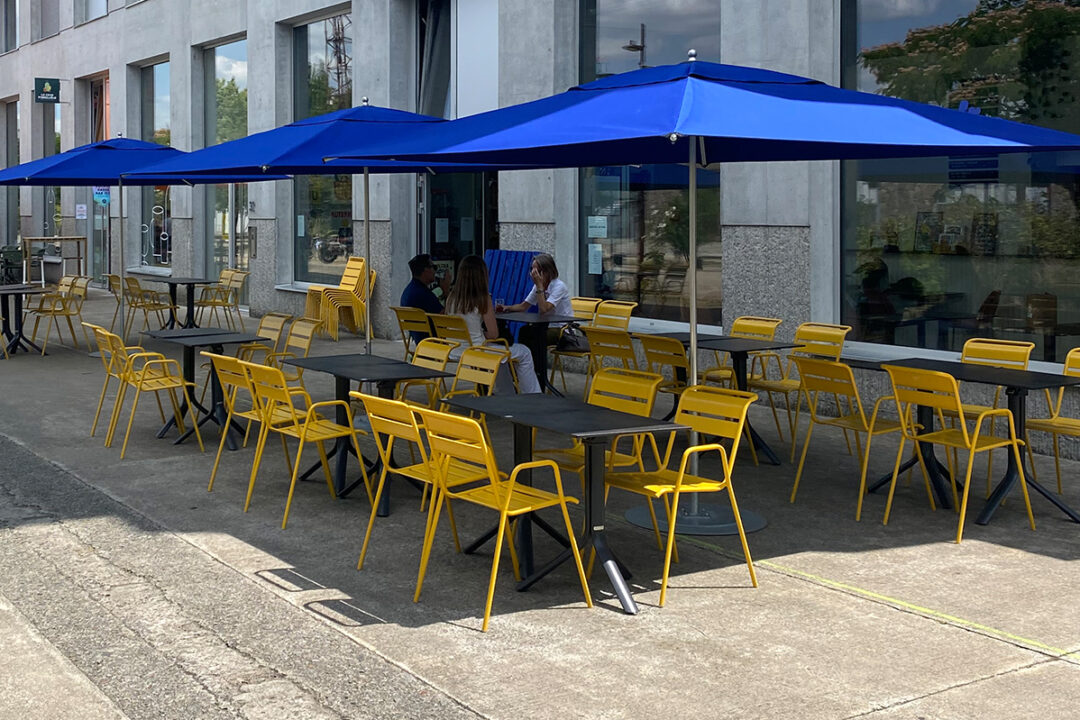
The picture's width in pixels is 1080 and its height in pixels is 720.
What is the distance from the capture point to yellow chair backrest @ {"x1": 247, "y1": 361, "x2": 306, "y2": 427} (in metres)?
7.34

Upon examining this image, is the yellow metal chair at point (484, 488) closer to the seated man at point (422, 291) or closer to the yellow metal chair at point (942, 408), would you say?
the yellow metal chair at point (942, 408)

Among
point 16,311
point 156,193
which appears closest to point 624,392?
point 16,311

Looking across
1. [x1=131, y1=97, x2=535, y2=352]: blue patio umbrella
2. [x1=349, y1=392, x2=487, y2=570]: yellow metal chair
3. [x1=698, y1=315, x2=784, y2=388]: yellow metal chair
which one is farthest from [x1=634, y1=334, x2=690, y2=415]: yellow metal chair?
[x1=349, y1=392, x2=487, y2=570]: yellow metal chair

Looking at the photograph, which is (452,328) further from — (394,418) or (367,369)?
(394,418)

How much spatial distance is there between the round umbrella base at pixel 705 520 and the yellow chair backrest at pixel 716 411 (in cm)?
76

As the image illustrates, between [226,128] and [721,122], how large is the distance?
59.9 ft

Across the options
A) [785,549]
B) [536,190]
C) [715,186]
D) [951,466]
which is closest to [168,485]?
[785,549]

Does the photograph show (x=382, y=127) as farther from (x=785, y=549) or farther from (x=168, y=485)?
(x=785, y=549)

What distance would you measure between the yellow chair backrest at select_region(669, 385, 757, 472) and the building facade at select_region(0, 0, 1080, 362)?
4376mm

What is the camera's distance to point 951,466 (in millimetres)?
8055

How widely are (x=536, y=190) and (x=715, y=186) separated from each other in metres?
2.76

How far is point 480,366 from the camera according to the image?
7.90m

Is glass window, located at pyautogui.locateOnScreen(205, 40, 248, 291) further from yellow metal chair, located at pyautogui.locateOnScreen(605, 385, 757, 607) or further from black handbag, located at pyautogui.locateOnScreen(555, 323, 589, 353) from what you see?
yellow metal chair, located at pyautogui.locateOnScreen(605, 385, 757, 607)

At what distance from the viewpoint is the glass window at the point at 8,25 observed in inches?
1344
